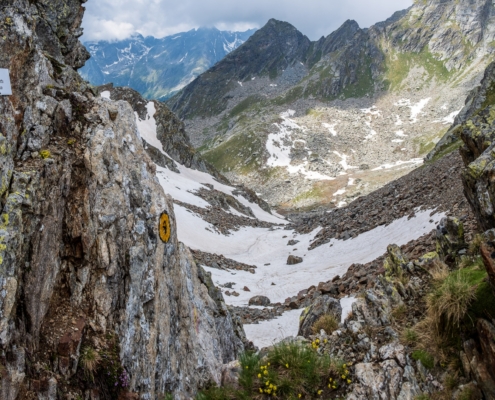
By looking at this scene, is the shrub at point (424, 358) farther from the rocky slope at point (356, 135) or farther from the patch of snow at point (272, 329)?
the rocky slope at point (356, 135)

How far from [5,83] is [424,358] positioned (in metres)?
11.6

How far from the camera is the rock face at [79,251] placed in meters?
7.57

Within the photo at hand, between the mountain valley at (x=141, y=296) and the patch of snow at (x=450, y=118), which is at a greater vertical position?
the patch of snow at (x=450, y=118)

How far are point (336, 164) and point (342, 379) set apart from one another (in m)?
133

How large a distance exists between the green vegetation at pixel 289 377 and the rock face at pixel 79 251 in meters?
2.32

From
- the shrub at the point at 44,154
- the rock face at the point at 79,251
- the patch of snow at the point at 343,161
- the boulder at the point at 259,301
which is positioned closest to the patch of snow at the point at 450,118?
the patch of snow at the point at 343,161

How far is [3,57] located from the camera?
30.9 feet

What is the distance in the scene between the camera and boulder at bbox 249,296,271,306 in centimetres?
2525

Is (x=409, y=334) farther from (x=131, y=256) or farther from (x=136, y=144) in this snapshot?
(x=136, y=144)

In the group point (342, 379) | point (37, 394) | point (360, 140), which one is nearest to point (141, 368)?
point (37, 394)

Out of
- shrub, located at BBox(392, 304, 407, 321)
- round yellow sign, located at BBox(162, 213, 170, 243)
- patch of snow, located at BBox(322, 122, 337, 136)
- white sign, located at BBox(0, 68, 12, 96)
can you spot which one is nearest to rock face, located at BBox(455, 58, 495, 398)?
shrub, located at BBox(392, 304, 407, 321)

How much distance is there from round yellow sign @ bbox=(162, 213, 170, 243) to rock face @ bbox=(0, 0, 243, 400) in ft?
0.11

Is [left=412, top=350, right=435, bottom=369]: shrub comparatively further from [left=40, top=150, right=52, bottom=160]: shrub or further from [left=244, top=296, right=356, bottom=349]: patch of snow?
[left=244, top=296, right=356, bottom=349]: patch of snow

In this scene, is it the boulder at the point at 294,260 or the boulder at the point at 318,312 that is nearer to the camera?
the boulder at the point at 318,312
